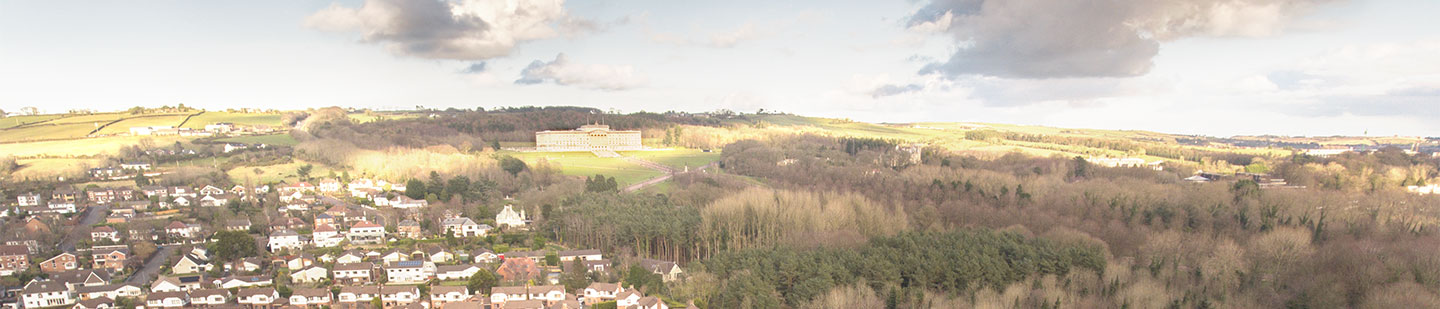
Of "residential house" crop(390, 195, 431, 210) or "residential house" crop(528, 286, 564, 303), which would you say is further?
"residential house" crop(390, 195, 431, 210)

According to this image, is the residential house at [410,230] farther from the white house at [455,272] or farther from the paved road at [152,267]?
the paved road at [152,267]

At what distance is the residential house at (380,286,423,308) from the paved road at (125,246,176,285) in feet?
39.5

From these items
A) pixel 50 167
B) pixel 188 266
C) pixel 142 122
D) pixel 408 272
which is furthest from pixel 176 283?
pixel 142 122

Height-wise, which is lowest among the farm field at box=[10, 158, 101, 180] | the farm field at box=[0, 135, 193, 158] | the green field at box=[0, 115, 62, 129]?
the farm field at box=[10, 158, 101, 180]

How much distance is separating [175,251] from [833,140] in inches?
2815

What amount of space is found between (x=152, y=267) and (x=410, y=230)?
38.9 feet

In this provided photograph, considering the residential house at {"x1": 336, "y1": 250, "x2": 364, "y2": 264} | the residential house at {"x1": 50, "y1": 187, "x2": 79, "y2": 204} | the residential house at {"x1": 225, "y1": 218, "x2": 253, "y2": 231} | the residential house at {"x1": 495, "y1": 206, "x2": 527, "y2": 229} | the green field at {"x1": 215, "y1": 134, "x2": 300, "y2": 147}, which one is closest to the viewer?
the residential house at {"x1": 336, "y1": 250, "x2": 364, "y2": 264}

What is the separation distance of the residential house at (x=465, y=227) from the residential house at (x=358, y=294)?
11658 millimetres

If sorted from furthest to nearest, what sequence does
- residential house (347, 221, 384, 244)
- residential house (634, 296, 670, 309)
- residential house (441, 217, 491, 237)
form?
residential house (441, 217, 491, 237) → residential house (347, 221, 384, 244) → residential house (634, 296, 670, 309)

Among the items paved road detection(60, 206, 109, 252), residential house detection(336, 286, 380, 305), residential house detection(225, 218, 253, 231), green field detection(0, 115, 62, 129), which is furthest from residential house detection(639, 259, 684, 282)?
green field detection(0, 115, 62, 129)

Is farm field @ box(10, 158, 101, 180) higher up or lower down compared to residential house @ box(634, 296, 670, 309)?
higher up

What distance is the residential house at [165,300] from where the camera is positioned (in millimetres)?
24672

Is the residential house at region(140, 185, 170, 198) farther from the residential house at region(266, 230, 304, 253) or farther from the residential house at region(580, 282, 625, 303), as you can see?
the residential house at region(580, 282, 625, 303)

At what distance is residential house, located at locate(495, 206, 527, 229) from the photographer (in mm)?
40375
